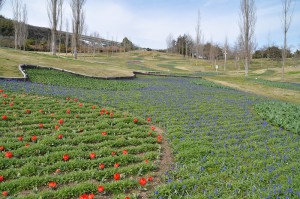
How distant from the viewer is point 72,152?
5.82 m

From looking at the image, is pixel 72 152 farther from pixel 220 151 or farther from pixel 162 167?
pixel 220 151

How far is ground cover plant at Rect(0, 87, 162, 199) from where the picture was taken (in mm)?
4555

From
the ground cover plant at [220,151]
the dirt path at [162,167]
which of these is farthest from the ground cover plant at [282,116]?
the dirt path at [162,167]

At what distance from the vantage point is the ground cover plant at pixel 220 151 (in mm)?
5000

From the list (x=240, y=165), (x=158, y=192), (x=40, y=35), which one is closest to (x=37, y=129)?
(x=158, y=192)

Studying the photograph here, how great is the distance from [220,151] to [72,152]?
4227 mm

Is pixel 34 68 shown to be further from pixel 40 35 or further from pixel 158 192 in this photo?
pixel 40 35

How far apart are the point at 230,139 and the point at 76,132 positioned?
5190 millimetres

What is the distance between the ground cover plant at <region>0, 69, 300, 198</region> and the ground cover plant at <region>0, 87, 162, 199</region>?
736mm

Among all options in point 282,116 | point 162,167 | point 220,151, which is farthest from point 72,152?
point 282,116

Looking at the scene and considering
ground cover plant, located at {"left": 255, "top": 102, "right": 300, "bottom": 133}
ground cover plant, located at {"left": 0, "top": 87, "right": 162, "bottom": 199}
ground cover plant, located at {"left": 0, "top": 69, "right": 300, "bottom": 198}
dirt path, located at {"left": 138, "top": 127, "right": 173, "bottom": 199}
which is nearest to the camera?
ground cover plant, located at {"left": 0, "top": 87, "right": 162, "bottom": 199}

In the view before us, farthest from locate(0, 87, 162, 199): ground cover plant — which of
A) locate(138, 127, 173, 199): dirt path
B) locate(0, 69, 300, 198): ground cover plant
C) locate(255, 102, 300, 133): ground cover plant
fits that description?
locate(255, 102, 300, 133): ground cover plant

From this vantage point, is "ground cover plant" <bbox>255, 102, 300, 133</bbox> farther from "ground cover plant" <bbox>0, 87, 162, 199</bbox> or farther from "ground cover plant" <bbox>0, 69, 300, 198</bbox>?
"ground cover plant" <bbox>0, 87, 162, 199</bbox>

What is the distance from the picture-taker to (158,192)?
4676mm
